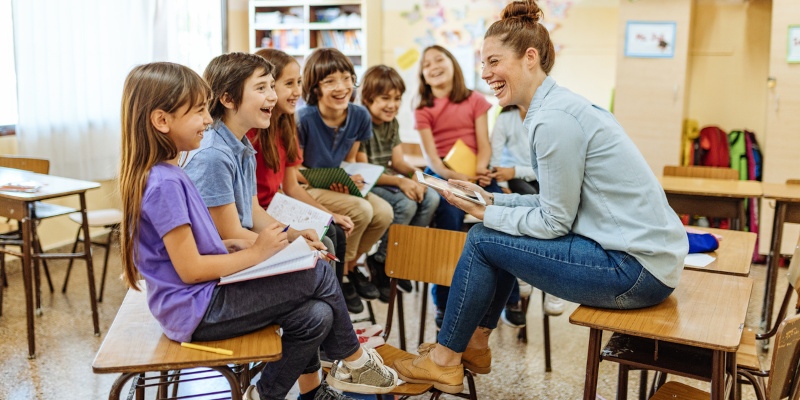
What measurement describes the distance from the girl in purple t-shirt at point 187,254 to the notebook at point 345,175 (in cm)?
112

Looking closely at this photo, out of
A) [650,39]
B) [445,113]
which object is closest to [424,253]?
[445,113]

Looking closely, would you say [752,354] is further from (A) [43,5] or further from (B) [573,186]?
(A) [43,5]

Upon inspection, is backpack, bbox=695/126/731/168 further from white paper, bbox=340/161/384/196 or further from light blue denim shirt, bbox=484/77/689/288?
light blue denim shirt, bbox=484/77/689/288

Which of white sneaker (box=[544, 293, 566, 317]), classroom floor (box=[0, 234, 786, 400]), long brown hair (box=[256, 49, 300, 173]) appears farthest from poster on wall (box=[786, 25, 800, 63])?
long brown hair (box=[256, 49, 300, 173])

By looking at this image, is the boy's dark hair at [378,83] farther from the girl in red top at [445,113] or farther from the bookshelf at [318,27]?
the bookshelf at [318,27]

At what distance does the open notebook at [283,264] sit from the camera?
55.7 inches

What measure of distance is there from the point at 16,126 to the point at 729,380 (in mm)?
3671

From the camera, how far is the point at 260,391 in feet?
5.14

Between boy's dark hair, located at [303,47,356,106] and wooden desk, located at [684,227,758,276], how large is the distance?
1.53 m

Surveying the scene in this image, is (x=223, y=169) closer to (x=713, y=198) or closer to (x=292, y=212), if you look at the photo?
(x=292, y=212)

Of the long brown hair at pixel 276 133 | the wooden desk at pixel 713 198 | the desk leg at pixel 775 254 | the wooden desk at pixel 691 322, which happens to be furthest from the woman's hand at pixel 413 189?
the desk leg at pixel 775 254

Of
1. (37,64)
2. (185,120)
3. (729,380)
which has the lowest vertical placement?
(729,380)

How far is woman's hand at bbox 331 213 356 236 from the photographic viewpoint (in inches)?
98.7

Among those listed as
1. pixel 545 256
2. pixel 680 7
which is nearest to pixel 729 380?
pixel 545 256
